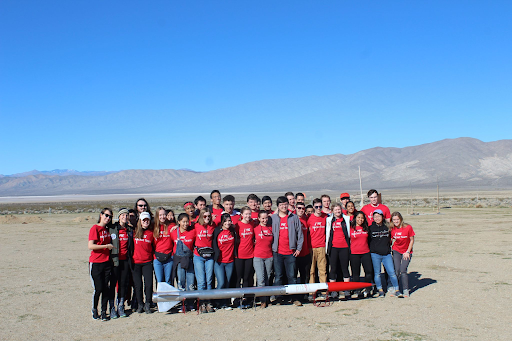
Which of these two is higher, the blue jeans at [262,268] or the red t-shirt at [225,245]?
the red t-shirt at [225,245]

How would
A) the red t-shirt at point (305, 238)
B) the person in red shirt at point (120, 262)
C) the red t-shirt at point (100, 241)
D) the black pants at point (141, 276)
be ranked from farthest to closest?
the red t-shirt at point (305, 238) < the black pants at point (141, 276) < the person in red shirt at point (120, 262) < the red t-shirt at point (100, 241)

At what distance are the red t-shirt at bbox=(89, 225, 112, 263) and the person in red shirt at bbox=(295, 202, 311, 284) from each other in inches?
131

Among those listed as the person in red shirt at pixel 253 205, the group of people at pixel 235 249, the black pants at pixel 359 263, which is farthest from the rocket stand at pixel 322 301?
the person in red shirt at pixel 253 205

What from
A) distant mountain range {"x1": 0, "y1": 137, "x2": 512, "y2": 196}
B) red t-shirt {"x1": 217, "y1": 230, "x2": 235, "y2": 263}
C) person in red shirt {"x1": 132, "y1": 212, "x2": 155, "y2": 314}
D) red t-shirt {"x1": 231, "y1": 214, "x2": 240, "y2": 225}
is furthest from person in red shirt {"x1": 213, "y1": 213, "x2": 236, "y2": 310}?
distant mountain range {"x1": 0, "y1": 137, "x2": 512, "y2": 196}

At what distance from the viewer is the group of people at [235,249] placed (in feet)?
23.2

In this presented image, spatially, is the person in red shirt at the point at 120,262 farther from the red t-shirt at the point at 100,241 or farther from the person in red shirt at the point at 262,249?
the person in red shirt at the point at 262,249

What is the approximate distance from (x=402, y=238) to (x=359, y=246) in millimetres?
881

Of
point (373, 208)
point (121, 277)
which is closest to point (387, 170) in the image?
point (373, 208)

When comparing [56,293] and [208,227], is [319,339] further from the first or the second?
[56,293]

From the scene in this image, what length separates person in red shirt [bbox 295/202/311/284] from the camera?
7773mm

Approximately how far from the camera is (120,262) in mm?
7082

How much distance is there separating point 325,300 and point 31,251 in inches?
477

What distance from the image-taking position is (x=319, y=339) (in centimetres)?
595

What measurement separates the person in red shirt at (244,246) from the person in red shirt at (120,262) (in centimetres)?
183
